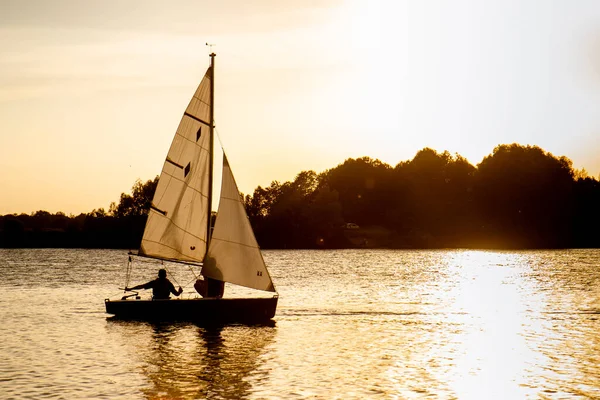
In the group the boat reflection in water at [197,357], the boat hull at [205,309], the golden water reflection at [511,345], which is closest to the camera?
the boat reflection in water at [197,357]

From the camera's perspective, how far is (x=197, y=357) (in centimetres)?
3331

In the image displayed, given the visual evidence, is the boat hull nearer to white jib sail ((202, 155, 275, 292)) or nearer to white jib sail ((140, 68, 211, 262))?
white jib sail ((202, 155, 275, 292))

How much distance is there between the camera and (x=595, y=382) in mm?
28219

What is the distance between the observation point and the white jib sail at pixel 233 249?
39.8 meters

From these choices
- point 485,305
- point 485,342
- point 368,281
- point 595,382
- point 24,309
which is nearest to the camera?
point 595,382

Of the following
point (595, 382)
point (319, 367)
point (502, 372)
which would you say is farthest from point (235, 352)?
→ point (595, 382)

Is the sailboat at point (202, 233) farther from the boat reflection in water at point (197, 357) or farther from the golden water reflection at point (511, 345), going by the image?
the golden water reflection at point (511, 345)

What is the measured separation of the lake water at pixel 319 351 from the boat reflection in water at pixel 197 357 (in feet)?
0.22

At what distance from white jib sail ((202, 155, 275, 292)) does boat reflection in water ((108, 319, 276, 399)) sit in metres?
2.67

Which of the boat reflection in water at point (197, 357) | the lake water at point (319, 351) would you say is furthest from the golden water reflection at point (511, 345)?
the boat reflection in water at point (197, 357)

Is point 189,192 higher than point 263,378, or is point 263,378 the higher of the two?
point 189,192

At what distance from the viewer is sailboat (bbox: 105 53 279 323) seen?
39.9 m

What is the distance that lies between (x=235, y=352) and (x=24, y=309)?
24.5 m

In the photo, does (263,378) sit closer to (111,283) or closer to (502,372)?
(502,372)
